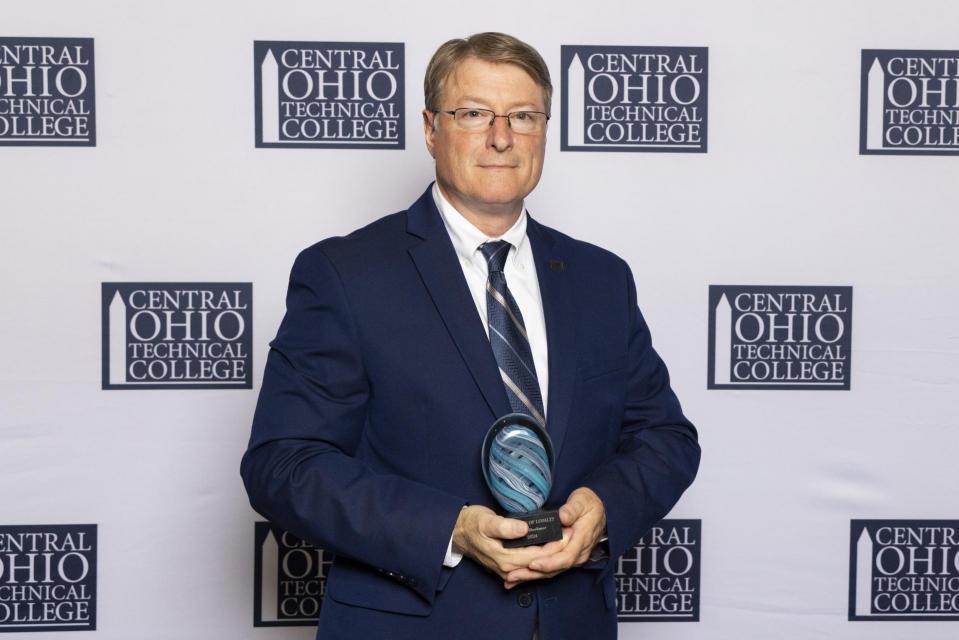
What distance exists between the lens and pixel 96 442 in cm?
200

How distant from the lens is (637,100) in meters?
2.08

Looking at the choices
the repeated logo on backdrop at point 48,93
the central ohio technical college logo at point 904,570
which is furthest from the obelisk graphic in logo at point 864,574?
the repeated logo on backdrop at point 48,93

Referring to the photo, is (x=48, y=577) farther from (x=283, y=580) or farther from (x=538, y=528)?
(x=538, y=528)

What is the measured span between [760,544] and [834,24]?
1071 mm

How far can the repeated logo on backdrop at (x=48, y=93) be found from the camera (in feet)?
6.48

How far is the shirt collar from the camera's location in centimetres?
141

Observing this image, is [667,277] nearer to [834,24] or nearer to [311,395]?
[834,24]

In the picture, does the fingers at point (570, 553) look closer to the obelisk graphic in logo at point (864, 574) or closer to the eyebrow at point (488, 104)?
the eyebrow at point (488, 104)

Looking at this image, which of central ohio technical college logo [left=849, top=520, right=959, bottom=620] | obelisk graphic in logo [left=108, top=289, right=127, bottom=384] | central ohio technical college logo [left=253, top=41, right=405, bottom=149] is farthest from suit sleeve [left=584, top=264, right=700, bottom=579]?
obelisk graphic in logo [left=108, top=289, right=127, bottom=384]

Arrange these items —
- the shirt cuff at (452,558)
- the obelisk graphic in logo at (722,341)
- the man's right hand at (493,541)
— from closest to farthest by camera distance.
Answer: the man's right hand at (493,541) < the shirt cuff at (452,558) < the obelisk graphic in logo at (722,341)

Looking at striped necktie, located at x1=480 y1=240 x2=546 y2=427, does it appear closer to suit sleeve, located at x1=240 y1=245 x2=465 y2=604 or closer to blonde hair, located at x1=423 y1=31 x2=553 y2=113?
suit sleeve, located at x1=240 y1=245 x2=465 y2=604

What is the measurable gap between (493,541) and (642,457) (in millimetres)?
317

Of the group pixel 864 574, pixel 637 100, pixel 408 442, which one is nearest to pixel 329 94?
pixel 637 100

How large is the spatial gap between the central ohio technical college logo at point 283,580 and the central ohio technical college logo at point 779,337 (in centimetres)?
89
